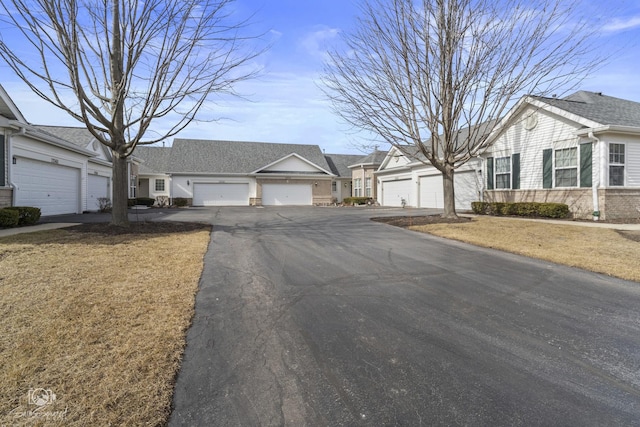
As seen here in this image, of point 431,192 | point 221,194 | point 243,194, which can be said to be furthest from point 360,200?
point 221,194

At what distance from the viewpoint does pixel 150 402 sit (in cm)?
244

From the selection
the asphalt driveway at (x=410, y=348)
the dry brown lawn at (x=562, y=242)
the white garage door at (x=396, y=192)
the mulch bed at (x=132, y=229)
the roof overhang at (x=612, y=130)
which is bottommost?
the asphalt driveway at (x=410, y=348)

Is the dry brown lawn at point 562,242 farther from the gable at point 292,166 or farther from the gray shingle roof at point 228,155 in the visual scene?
the gray shingle roof at point 228,155

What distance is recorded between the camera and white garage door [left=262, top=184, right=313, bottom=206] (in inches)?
1230

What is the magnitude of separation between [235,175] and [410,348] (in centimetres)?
2889

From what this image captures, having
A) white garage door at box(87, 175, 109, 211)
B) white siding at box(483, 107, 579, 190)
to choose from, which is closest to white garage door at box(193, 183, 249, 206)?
white garage door at box(87, 175, 109, 211)

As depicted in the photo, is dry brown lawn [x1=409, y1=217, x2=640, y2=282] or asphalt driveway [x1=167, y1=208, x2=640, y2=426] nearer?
asphalt driveway [x1=167, y1=208, x2=640, y2=426]

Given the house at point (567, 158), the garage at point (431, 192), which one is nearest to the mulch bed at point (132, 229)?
the house at point (567, 158)

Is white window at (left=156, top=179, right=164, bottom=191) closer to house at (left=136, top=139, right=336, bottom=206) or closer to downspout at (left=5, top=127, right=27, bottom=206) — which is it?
house at (left=136, top=139, right=336, bottom=206)

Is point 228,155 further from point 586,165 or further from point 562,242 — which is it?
point 562,242

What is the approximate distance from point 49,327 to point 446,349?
3943mm

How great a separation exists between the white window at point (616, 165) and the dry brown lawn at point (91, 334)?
14994mm

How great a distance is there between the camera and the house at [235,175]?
98.3 ft

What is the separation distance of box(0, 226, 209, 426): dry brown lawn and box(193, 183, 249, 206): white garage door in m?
Result: 23.6
